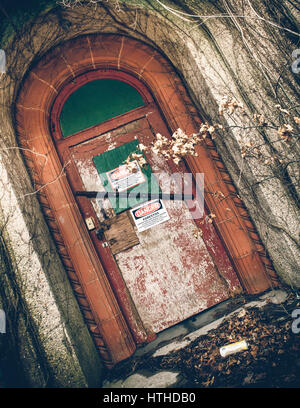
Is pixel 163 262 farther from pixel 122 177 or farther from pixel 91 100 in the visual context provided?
pixel 91 100

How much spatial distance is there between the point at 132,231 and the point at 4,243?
1680 mm

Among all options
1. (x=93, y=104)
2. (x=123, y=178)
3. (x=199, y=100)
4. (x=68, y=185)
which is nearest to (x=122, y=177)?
(x=123, y=178)

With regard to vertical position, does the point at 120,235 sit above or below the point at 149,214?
below

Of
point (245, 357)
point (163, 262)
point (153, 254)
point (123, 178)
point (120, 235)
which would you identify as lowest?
point (245, 357)

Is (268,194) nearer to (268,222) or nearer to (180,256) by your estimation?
(268,222)

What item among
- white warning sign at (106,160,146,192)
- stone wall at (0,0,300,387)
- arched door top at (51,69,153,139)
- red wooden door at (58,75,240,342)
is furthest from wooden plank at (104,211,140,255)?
arched door top at (51,69,153,139)

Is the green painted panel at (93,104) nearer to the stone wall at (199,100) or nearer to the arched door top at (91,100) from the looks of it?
the arched door top at (91,100)

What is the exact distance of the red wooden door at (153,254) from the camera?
3.44 metres

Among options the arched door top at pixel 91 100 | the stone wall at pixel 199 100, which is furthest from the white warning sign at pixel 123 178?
the stone wall at pixel 199 100

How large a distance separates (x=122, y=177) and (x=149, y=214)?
27.9 inches

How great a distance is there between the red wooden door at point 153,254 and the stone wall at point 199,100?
2.21 feet

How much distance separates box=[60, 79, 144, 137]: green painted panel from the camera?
136 inches

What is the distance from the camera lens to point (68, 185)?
337 centimetres

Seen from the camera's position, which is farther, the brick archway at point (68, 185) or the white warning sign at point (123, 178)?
the white warning sign at point (123, 178)
